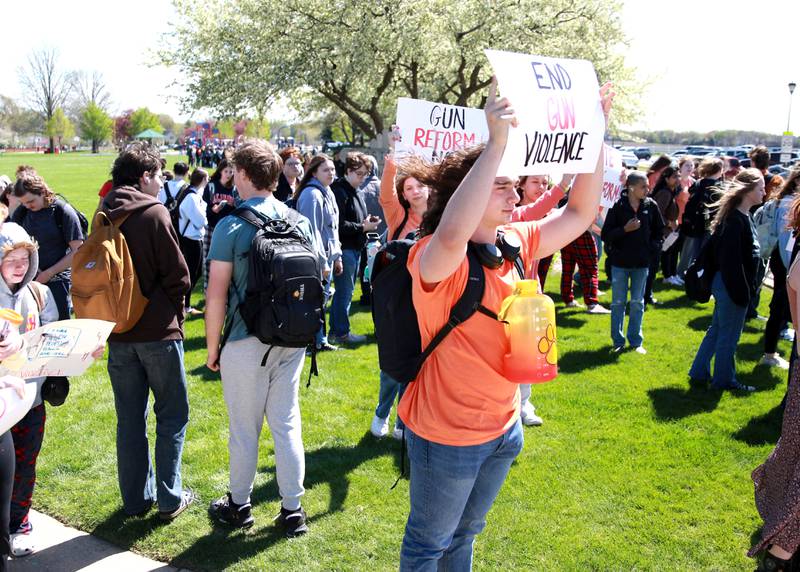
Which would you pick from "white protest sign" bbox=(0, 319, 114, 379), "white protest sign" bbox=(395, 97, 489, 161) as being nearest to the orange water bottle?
"white protest sign" bbox=(0, 319, 114, 379)

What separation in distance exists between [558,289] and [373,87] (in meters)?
14.9

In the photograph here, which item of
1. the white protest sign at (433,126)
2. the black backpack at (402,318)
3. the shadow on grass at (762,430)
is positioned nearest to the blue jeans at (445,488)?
the black backpack at (402,318)

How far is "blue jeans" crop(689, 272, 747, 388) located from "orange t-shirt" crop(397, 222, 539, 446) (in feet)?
14.1

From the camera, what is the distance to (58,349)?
2.93 m

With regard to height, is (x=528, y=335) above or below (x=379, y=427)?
above

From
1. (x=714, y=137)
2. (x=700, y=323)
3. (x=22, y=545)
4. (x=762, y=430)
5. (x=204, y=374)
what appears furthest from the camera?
(x=714, y=137)

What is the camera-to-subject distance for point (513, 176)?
2359 mm

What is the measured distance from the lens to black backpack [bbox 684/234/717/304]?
236 inches

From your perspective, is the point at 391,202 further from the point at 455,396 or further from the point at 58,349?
the point at 455,396

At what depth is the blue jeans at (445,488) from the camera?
243 cm

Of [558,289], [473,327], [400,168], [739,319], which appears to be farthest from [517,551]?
[558,289]

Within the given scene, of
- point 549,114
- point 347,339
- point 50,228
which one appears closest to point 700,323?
point 347,339

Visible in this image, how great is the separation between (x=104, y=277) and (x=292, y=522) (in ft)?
5.52

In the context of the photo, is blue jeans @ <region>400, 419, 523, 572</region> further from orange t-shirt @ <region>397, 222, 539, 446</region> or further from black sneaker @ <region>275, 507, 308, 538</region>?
black sneaker @ <region>275, 507, 308, 538</region>
